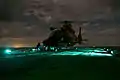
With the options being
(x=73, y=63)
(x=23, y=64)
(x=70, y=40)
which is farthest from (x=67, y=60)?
(x=70, y=40)

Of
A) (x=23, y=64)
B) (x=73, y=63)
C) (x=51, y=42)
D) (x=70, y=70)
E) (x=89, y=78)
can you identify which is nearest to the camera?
(x=89, y=78)

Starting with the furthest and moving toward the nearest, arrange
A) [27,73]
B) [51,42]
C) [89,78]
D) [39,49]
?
[51,42] < [39,49] < [27,73] < [89,78]

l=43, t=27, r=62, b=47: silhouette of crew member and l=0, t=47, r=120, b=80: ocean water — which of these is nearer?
l=0, t=47, r=120, b=80: ocean water

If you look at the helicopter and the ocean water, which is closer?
the ocean water

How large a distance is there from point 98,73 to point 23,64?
12.1 meters

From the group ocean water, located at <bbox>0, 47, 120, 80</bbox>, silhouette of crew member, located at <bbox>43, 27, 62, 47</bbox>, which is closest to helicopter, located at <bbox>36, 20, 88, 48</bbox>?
silhouette of crew member, located at <bbox>43, 27, 62, 47</bbox>

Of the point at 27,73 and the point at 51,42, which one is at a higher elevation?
the point at 51,42

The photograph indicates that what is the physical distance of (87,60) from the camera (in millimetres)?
57469

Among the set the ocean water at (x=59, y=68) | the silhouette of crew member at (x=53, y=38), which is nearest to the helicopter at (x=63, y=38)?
the silhouette of crew member at (x=53, y=38)

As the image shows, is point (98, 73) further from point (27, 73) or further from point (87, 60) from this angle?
point (87, 60)

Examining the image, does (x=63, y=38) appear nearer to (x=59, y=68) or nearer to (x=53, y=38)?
(x=53, y=38)

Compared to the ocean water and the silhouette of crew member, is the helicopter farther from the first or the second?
the ocean water

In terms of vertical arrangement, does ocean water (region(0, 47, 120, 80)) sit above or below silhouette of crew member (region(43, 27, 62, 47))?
below

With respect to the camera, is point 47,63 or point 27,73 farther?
point 47,63
